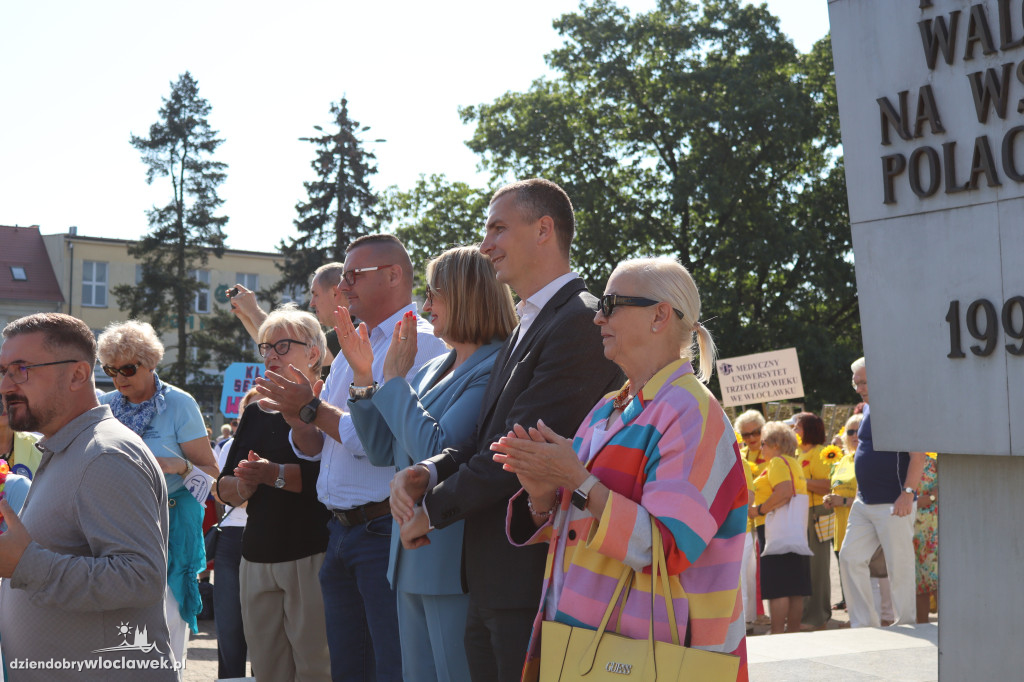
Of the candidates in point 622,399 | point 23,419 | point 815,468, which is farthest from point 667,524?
point 815,468

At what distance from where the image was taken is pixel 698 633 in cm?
263

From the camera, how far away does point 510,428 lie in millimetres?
3330

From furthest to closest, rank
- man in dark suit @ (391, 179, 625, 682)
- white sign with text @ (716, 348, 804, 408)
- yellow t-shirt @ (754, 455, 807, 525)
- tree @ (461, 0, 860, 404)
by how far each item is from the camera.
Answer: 1. tree @ (461, 0, 860, 404)
2. white sign with text @ (716, 348, 804, 408)
3. yellow t-shirt @ (754, 455, 807, 525)
4. man in dark suit @ (391, 179, 625, 682)

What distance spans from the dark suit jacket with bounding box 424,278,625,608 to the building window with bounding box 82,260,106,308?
52470 millimetres

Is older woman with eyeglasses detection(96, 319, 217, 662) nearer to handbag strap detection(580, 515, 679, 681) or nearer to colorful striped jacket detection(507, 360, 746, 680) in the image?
colorful striped jacket detection(507, 360, 746, 680)

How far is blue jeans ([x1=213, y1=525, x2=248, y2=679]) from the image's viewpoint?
18.3 feet

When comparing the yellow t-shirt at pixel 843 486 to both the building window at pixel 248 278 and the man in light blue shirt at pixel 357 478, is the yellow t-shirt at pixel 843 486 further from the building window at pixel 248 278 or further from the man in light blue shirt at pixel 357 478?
the building window at pixel 248 278

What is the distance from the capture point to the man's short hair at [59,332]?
331cm

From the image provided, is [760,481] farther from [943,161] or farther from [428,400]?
[428,400]

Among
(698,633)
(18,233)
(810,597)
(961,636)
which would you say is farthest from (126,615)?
(18,233)

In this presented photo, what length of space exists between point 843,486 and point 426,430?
7.35 m

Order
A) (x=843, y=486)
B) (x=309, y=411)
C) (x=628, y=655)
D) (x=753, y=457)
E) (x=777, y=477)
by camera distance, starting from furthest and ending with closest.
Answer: (x=753, y=457) < (x=843, y=486) < (x=777, y=477) < (x=309, y=411) < (x=628, y=655)

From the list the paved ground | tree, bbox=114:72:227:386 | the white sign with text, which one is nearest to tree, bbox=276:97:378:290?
tree, bbox=114:72:227:386

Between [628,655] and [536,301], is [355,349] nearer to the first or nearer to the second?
[536,301]
